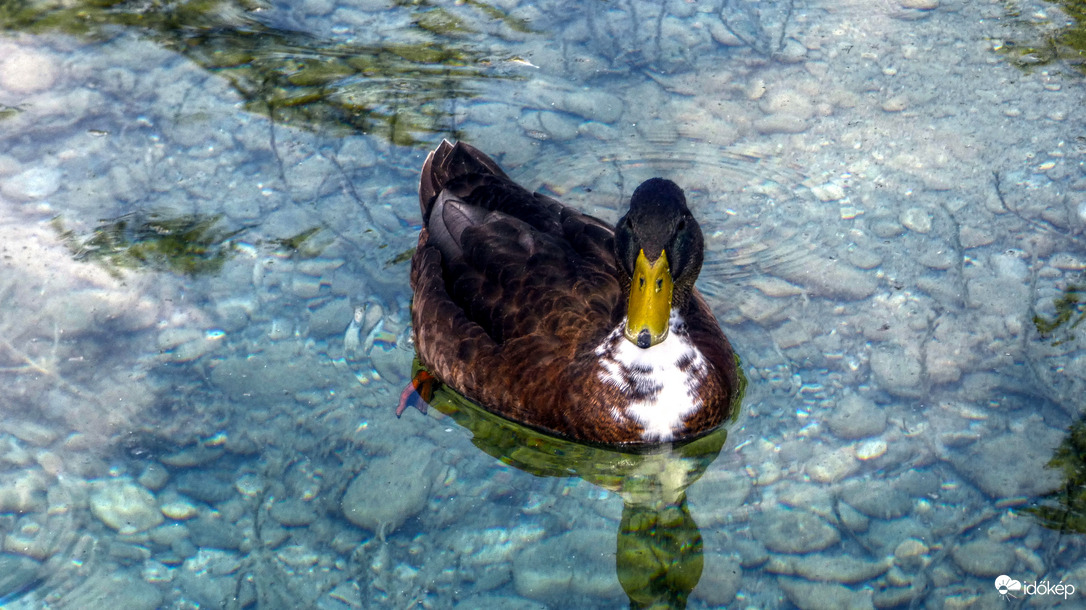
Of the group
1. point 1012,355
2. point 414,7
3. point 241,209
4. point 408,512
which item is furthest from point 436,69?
point 1012,355

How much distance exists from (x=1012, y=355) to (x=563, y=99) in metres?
3.52

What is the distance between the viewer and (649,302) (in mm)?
4953

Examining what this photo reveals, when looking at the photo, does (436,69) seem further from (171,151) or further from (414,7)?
(171,151)

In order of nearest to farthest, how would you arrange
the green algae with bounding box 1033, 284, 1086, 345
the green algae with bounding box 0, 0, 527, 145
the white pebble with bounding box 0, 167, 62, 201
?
1. the green algae with bounding box 1033, 284, 1086, 345
2. the white pebble with bounding box 0, 167, 62, 201
3. the green algae with bounding box 0, 0, 527, 145

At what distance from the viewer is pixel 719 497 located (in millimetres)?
5094

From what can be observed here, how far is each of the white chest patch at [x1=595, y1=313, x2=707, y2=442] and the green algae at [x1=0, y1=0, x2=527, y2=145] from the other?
2.75 meters

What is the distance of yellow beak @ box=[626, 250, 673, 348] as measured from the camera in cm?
485

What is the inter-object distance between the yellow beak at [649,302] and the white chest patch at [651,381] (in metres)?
0.09

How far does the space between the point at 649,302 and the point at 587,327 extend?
0.44 m

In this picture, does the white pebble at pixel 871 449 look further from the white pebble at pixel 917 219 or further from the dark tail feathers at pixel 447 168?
the dark tail feathers at pixel 447 168

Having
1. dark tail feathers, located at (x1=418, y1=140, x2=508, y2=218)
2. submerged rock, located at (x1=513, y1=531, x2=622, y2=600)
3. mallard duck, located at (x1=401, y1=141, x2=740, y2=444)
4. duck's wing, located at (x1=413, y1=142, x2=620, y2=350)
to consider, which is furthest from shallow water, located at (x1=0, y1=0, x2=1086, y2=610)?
duck's wing, located at (x1=413, y1=142, x2=620, y2=350)

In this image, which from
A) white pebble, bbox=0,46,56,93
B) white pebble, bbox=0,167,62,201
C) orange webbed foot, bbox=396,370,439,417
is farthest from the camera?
white pebble, bbox=0,46,56,93

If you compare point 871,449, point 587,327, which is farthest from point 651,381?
point 871,449

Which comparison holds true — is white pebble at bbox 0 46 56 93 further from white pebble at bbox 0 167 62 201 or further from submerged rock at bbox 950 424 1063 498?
submerged rock at bbox 950 424 1063 498
